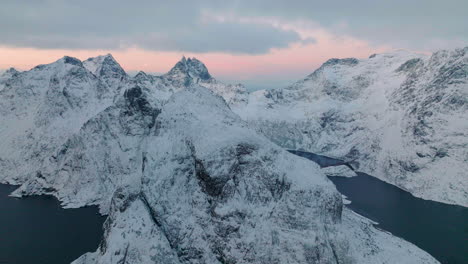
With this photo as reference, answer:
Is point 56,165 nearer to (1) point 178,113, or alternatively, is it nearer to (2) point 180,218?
(1) point 178,113

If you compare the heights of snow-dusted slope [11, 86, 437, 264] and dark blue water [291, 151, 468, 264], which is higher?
snow-dusted slope [11, 86, 437, 264]

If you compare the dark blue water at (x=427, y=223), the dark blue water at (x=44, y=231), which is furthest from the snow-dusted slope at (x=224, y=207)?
the dark blue water at (x=44, y=231)

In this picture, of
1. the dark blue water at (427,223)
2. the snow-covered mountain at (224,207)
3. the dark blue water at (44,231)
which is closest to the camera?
the snow-covered mountain at (224,207)

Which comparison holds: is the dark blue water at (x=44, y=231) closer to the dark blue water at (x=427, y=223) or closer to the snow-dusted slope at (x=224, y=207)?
the snow-dusted slope at (x=224, y=207)

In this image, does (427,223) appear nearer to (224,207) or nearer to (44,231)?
(224,207)

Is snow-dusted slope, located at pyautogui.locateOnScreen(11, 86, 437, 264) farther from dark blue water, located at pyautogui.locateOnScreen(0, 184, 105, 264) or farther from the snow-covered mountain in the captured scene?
dark blue water, located at pyautogui.locateOnScreen(0, 184, 105, 264)

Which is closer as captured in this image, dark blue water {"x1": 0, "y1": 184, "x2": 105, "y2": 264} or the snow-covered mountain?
the snow-covered mountain

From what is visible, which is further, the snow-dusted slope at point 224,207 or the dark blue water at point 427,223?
the dark blue water at point 427,223

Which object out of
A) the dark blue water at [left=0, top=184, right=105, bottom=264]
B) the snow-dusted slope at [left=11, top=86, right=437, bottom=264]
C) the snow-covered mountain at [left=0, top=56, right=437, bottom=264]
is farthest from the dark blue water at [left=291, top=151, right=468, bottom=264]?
the dark blue water at [left=0, top=184, right=105, bottom=264]

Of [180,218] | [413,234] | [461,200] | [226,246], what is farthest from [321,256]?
[461,200]
